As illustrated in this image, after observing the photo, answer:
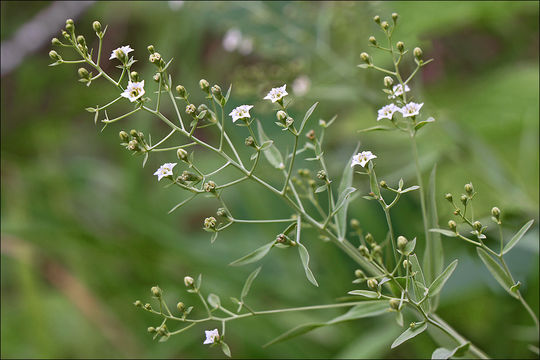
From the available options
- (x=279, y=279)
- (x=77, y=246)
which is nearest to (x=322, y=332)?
(x=279, y=279)

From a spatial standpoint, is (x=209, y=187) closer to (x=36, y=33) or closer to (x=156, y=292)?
(x=156, y=292)

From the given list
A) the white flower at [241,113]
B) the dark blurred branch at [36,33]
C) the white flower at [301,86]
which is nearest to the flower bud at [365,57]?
the white flower at [241,113]

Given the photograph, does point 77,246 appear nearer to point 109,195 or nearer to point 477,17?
point 109,195

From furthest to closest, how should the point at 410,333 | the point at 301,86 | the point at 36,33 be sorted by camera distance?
the point at 36,33
the point at 301,86
the point at 410,333

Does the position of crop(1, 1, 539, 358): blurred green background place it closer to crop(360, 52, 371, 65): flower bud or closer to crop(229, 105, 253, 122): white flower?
crop(360, 52, 371, 65): flower bud

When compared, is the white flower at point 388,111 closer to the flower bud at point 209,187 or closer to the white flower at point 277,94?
the white flower at point 277,94

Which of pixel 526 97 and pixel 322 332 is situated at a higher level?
pixel 526 97

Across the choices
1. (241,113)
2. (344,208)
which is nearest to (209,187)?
(241,113)
